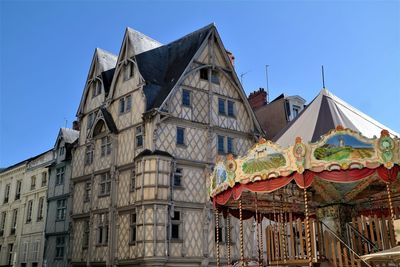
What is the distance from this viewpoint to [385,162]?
935 cm

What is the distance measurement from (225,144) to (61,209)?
10.9 m

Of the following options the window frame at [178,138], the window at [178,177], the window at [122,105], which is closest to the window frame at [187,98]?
the window frame at [178,138]

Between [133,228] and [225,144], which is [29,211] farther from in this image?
[225,144]

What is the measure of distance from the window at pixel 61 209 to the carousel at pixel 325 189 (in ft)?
50.3

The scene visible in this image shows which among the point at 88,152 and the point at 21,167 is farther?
the point at 21,167

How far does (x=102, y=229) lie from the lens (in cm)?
2320

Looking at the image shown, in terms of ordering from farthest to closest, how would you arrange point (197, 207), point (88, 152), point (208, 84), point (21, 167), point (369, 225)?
point (21, 167), point (88, 152), point (208, 84), point (197, 207), point (369, 225)

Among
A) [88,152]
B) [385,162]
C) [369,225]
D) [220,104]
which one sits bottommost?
[369,225]

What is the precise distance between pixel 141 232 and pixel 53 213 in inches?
387

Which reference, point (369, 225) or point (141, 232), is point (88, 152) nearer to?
point (141, 232)

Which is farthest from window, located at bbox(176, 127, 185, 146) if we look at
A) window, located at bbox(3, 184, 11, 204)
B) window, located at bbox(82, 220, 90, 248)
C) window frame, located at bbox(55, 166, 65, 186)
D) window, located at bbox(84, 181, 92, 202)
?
window, located at bbox(3, 184, 11, 204)

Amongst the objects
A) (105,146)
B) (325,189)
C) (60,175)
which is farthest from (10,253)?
(325,189)

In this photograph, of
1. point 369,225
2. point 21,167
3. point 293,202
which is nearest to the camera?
point 369,225

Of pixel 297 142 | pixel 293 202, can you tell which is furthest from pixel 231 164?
pixel 293 202
